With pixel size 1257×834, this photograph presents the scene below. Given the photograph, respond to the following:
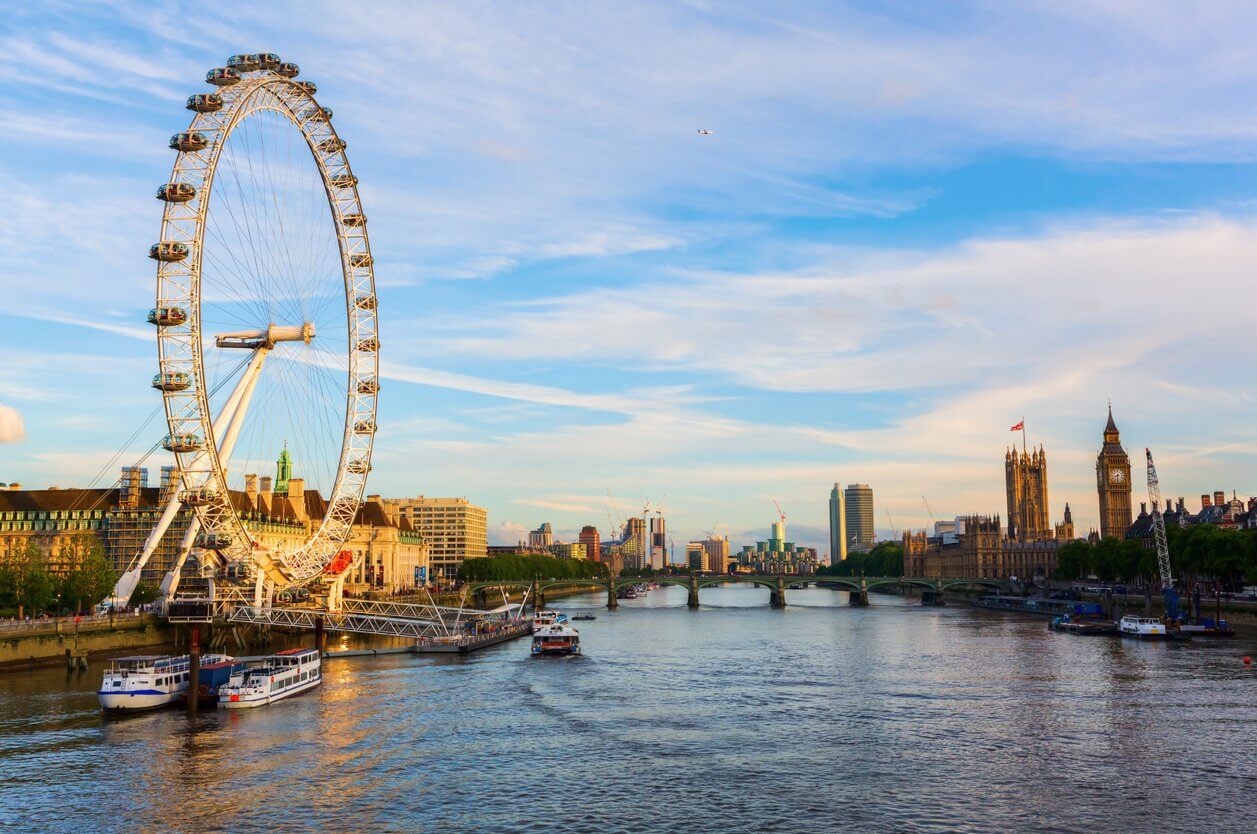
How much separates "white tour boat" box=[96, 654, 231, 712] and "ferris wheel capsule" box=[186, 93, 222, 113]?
40656 mm

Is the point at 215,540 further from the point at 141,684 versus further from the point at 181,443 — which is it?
the point at 141,684

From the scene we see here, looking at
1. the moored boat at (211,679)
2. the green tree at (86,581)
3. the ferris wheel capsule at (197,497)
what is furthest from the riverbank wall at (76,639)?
the moored boat at (211,679)

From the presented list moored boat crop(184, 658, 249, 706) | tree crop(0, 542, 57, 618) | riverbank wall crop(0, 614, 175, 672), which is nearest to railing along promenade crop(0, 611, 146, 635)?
riverbank wall crop(0, 614, 175, 672)

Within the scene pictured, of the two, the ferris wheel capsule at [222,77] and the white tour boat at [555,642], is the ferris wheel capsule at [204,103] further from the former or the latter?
the white tour boat at [555,642]

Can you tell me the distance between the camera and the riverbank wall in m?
86.6

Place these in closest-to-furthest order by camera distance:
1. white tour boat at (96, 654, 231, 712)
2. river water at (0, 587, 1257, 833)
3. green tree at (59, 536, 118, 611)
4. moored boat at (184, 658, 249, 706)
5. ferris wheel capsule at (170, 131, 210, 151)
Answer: river water at (0, 587, 1257, 833)
white tour boat at (96, 654, 231, 712)
moored boat at (184, 658, 249, 706)
ferris wheel capsule at (170, 131, 210, 151)
green tree at (59, 536, 118, 611)

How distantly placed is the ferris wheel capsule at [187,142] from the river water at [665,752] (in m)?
39.9

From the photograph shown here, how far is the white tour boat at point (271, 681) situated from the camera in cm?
7025

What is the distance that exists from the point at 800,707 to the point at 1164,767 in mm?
23142

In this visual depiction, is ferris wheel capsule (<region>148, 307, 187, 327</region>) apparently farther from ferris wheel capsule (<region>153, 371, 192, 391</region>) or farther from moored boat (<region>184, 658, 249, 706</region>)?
moored boat (<region>184, 658, 249, 706</region>)

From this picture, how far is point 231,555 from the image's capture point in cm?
9875

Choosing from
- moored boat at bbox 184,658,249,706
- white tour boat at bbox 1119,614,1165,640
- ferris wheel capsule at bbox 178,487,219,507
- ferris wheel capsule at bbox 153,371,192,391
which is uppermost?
ferris wheel capsule at bbox 153,371,192,391

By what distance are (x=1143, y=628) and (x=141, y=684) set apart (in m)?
101

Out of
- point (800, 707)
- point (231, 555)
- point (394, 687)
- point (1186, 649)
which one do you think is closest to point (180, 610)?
point (231, 555)
